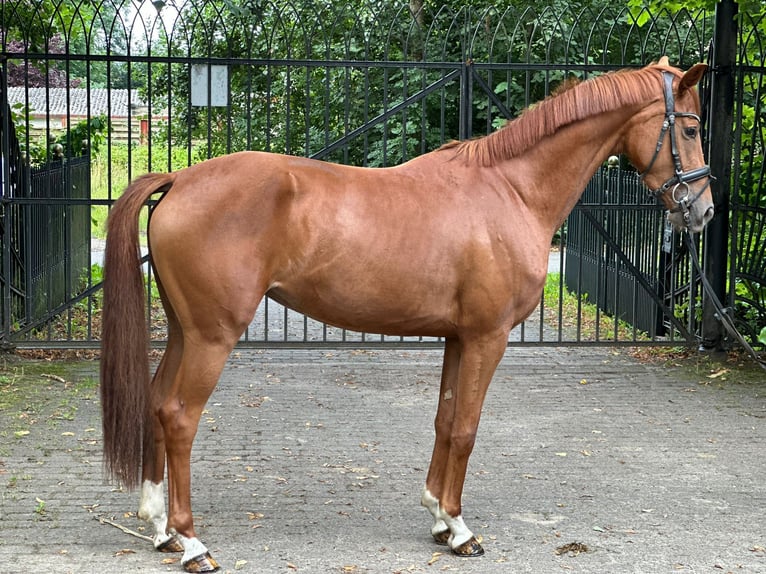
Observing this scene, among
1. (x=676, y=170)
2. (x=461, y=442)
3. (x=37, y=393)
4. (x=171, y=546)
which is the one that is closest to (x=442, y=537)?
(x=461, y=442)

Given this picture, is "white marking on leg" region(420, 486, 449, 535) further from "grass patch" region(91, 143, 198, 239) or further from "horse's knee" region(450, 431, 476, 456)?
"grass patch" region(91, 143, 198, 239)

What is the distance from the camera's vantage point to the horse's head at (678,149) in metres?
4.32

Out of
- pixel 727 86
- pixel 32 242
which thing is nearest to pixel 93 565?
pixel 32 242

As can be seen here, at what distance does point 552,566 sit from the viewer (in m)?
4.04

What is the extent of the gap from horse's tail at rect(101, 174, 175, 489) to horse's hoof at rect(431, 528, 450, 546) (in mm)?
1381

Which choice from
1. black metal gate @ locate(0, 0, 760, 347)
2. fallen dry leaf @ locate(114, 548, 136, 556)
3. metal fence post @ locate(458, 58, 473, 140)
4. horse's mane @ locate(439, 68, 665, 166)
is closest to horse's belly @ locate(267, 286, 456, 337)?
horse's mane @ locate(439, 68, 665, 166)

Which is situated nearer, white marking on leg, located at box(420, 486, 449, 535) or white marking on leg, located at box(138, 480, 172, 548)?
white marking on leg, located at box(138, 480, 172, 548)

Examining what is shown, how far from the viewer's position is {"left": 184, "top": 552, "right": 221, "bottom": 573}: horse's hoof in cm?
390

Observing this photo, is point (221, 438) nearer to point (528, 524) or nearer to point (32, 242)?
point (528, 524)

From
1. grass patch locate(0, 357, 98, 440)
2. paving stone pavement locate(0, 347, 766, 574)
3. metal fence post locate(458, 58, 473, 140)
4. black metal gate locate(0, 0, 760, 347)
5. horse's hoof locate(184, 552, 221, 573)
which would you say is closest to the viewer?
horse's hoof locate(184, 552, 221, 573)

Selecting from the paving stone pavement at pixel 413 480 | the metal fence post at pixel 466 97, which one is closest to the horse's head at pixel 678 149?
the paving stone pavement at pixel 413 480

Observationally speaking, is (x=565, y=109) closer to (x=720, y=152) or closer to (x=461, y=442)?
(x=461, y=442)

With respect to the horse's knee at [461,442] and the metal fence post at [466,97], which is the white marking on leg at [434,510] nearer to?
the horse's knee at [461,442]

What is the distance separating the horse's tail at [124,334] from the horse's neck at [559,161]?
5.39ft
